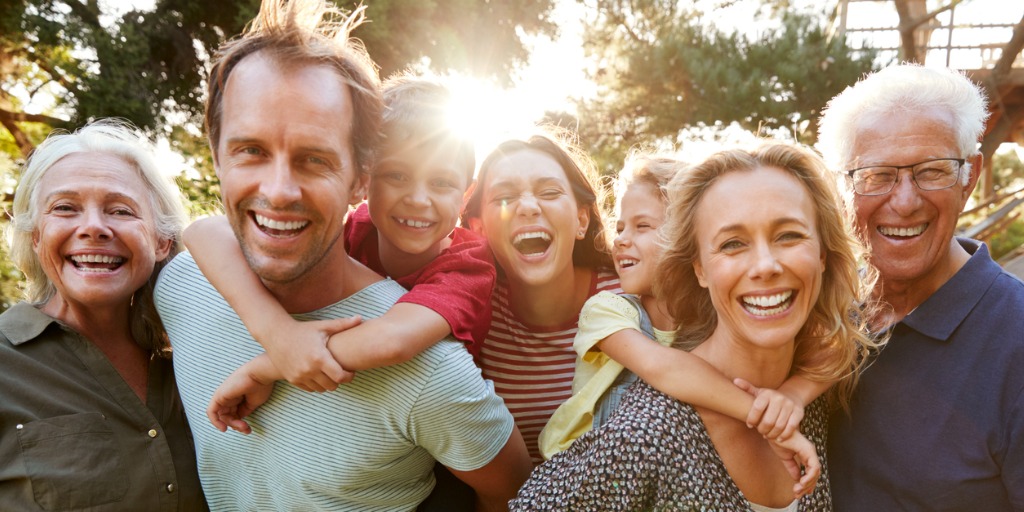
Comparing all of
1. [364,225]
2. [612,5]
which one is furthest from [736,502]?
[612,5]

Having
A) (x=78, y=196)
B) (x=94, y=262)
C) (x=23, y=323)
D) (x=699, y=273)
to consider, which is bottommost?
(x=699, y=273)

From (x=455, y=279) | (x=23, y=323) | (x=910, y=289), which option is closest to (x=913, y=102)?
(x=910, y=289)

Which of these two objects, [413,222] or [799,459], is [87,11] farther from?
[799,459]

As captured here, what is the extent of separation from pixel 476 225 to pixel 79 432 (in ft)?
5.14

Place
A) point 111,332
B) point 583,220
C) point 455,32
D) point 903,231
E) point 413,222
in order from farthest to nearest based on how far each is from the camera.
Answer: point 455,32 < point 583,220 < point 111,332 < point 413,222 < point 903,231

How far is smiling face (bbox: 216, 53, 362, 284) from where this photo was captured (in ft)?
6.49

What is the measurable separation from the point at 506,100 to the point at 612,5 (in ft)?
12.4

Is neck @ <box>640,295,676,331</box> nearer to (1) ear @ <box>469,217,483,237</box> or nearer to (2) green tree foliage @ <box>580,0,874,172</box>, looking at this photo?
(1) ear @ <box>469,217,483,237</box>

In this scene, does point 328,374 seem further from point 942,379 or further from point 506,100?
point 506,100

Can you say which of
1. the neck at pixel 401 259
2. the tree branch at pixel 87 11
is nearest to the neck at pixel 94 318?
the neck at pixel 401 259

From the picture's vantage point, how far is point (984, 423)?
208 centimetres

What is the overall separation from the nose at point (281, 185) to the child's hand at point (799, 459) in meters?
1.51

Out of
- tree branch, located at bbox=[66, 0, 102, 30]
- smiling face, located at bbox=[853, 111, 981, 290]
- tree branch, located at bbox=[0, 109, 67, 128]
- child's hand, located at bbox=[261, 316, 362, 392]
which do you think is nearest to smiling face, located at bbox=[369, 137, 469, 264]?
child's hand, located at bbox=[261, 316, 362, 392]

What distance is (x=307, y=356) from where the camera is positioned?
192cm
